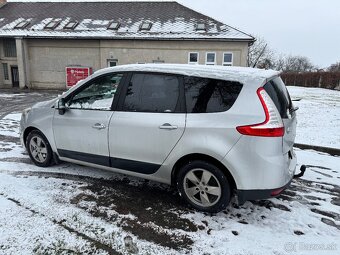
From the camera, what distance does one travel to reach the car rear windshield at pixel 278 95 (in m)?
3.07

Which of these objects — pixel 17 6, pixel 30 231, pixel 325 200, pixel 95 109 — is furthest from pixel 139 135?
pixel 17 6

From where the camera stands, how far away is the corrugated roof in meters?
21.5

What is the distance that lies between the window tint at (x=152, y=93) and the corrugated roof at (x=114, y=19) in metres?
18.5

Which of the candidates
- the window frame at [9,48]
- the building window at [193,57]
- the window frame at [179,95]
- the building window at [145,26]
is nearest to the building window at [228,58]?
the building window at [193,57]

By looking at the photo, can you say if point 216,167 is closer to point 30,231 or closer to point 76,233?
point 76,233

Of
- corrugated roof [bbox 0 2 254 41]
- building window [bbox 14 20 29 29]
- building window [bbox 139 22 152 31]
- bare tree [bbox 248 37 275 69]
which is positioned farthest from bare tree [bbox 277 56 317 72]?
building window [bbox 14 20 29 29]

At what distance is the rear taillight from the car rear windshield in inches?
3.8

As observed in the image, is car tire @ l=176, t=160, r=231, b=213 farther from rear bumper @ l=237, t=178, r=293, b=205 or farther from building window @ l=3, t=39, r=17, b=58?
building window @ l=3, t=39, r=17, b=58

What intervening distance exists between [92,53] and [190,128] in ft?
71.8

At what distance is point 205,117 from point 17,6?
1206 inches

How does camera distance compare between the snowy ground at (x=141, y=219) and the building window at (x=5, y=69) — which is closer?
the snowy ground at (x=141, y=219)

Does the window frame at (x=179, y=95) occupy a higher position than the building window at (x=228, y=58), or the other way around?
the building window at (x=228, y=58)

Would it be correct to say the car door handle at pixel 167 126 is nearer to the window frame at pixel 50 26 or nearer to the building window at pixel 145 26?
the building window at pixel 145 26

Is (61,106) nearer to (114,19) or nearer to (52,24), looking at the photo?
(114,19)
